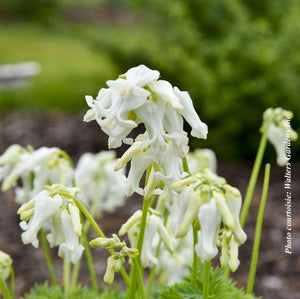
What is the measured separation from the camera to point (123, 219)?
5.57m

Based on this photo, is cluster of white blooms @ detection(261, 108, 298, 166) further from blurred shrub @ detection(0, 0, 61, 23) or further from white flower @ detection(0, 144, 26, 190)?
blurred shrub @ detection(0, 0, 61, 23)

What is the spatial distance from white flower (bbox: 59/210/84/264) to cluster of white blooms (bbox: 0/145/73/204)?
0.47m

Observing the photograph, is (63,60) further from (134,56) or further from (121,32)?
(134,56)

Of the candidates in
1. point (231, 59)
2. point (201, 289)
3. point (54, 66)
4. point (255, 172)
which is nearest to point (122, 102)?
point (201, 289)

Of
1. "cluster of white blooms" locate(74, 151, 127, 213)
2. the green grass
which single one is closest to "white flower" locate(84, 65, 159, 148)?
"cluster of white blooms" locate(74, 151, 127, 213)

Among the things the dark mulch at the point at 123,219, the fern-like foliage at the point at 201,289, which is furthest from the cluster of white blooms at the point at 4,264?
the dark mulch at the point at 123,219

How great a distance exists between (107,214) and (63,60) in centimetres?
935

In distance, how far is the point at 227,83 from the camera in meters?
6.58

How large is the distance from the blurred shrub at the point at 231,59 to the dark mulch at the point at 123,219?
0.60 meters

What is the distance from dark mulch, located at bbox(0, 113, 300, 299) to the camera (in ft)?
14.8

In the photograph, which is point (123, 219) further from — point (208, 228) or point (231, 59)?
point (208, 228)

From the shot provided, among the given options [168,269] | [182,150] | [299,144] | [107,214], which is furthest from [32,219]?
[299,144]

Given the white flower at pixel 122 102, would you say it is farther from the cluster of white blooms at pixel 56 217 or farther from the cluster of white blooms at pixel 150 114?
the cluster of white blooms at pixel 56 217

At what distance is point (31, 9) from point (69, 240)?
1861cm
